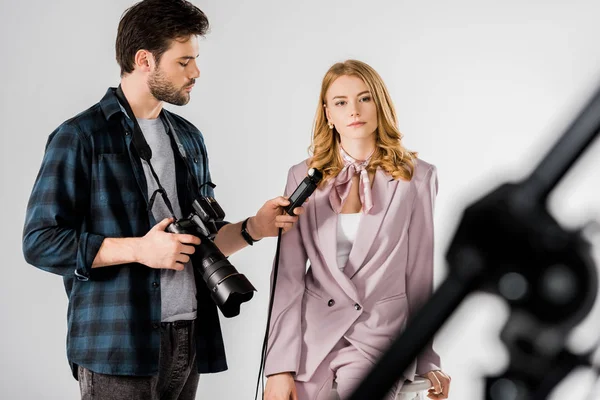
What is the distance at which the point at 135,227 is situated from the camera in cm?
154

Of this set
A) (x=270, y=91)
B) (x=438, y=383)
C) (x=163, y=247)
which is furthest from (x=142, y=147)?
(x=270, y=91)

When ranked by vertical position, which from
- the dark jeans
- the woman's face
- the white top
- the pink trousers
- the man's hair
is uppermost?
the woman's face

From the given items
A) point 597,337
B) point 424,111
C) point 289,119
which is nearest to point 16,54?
point 289,119

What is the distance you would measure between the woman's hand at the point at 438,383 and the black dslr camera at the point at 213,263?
0.40m

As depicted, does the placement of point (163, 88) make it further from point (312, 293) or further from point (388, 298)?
point (388, 298)

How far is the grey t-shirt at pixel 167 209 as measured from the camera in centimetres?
155

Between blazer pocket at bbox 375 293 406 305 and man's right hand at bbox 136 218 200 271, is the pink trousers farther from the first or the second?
man's right hand at bbox 136 218 200 271

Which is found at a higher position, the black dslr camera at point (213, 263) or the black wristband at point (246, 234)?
the black wristband at point (246, 234)

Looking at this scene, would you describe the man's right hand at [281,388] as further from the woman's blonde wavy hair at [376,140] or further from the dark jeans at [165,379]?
the woman's blonde wavy hair at [376,140]

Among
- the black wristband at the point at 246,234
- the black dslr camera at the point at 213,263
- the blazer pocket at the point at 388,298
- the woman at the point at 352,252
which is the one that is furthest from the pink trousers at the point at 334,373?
the black wristband at the point at 246,234

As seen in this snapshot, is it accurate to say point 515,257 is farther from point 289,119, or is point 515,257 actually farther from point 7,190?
point 7,190

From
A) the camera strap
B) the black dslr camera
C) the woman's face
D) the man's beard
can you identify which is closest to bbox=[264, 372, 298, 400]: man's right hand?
the black dslr camera

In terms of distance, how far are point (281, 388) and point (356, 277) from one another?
271 millimetres

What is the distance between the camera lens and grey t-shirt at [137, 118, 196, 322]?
1.55 metres
